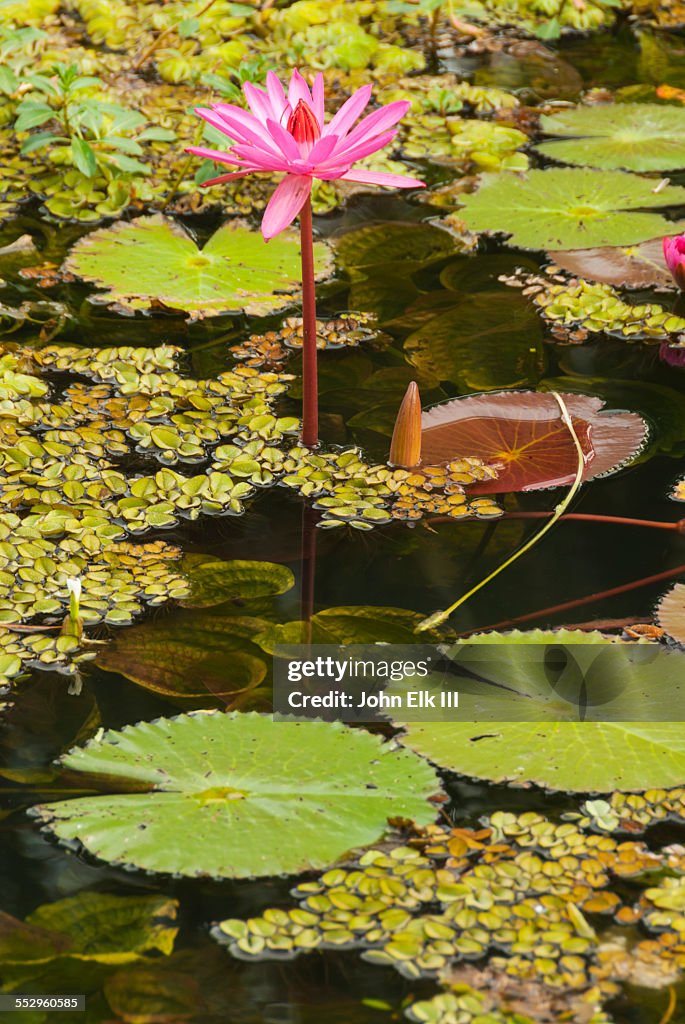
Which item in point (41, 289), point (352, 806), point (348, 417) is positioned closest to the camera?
point (352, 806)

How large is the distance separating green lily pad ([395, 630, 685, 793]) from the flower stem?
0.64m

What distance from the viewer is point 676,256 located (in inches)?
103

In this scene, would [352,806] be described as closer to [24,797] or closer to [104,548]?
[24,797]

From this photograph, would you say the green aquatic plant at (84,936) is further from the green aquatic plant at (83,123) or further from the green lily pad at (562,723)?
the green aquatic plant at (83,123)

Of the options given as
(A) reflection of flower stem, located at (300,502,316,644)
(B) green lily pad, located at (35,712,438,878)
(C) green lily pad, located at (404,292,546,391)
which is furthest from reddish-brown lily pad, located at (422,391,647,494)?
(B) green lily pad, located at (35,712,438,878)

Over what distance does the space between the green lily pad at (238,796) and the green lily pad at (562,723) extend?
0.29ft

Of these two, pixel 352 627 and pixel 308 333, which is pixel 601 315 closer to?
pixel 308 333

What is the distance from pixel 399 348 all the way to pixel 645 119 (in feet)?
5.46

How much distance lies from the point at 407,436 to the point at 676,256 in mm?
994

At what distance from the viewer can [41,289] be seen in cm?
277

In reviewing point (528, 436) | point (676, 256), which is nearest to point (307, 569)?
point (528, 436)

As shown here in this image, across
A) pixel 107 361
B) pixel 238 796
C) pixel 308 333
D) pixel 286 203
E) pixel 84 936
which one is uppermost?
pixel 286 203

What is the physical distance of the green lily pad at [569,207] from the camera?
9.56 ft

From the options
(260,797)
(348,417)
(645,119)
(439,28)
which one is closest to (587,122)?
(645,119)
